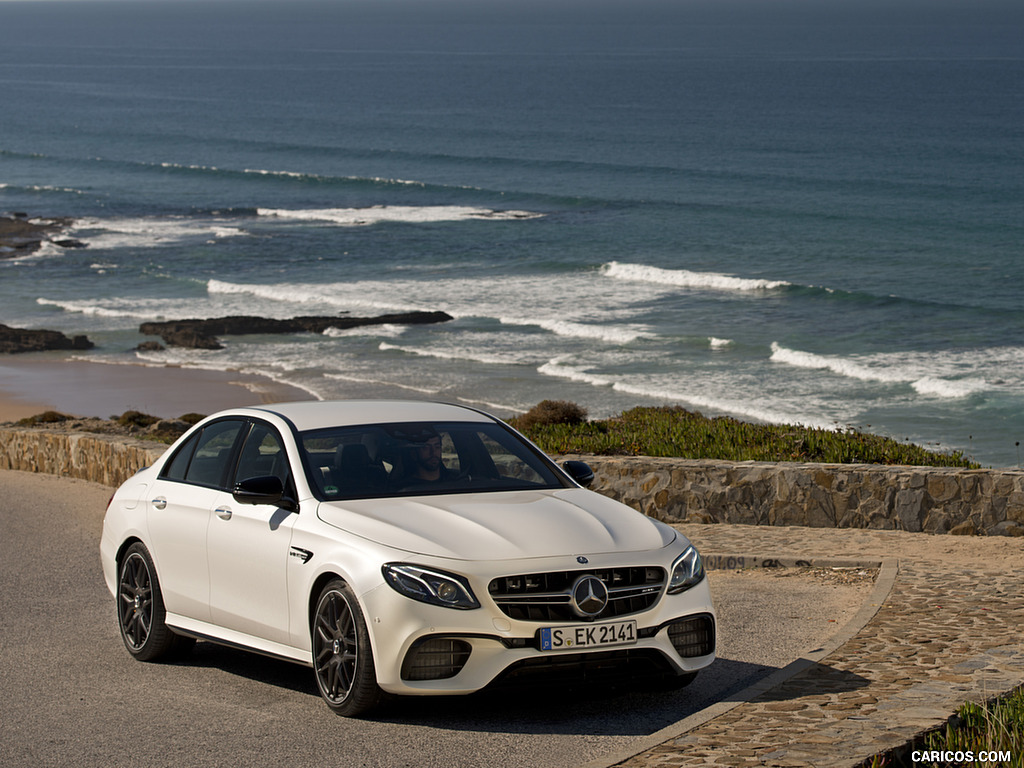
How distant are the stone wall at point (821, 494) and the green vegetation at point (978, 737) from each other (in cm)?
603

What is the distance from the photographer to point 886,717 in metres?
5.82

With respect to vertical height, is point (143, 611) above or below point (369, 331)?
above

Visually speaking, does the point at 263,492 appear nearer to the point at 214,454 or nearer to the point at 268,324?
the point at 214,454

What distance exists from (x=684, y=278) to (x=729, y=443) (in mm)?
35109

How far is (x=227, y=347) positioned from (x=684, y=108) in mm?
81235

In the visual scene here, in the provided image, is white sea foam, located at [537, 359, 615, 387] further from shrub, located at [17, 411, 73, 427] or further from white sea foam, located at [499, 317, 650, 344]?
shrub, located at [17, 411, 73, 427]

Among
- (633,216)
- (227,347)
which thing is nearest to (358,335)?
(227,347)

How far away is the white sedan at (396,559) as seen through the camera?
612 cm

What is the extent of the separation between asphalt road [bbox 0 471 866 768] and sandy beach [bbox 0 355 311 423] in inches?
839

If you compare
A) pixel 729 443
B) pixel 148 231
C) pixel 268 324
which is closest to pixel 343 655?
pixel 729 443

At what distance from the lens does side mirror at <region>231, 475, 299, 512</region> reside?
682 cm

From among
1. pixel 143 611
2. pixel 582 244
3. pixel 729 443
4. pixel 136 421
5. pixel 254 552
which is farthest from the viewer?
pixel 582 244

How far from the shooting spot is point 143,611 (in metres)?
8.07

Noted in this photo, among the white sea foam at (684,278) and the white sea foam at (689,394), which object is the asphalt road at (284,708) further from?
the white sea foam at (684,278)
